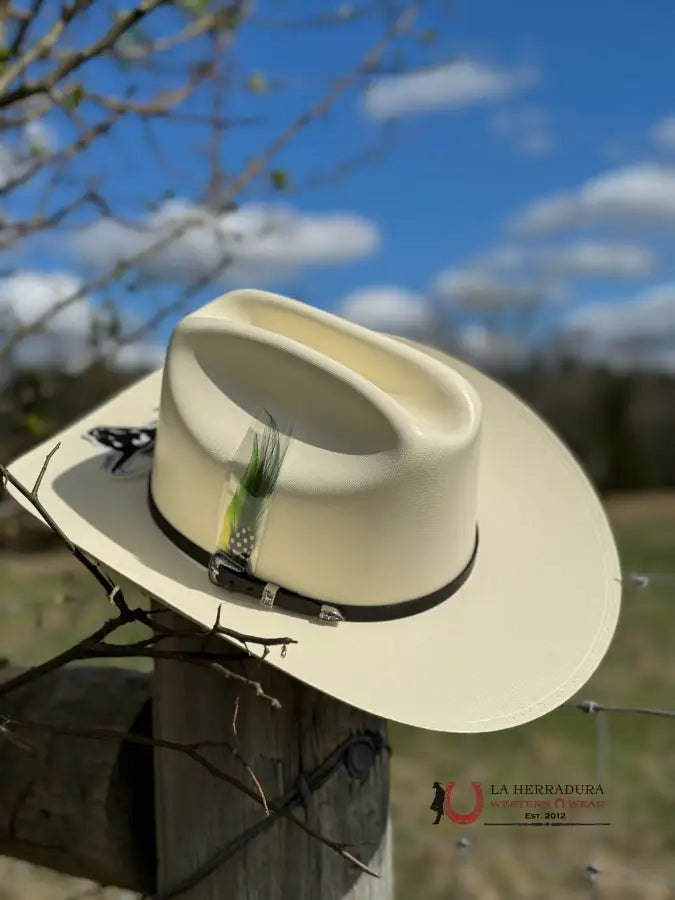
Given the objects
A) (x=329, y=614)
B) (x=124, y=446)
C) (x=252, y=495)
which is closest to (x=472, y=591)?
(x=329, y=614)

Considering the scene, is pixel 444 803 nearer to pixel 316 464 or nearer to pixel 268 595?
pixel 268 595

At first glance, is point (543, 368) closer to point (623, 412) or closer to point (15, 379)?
point (623, 412)

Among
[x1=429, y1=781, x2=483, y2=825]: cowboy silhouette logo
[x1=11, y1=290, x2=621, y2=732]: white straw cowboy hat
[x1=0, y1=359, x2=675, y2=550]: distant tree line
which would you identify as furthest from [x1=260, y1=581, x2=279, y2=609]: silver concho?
[x1=0, y1=359, x2=675, y2=550]: distant tree line

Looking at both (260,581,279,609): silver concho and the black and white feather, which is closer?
(260,581,279,609): silver concho

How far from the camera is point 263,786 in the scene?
1163 millimetres

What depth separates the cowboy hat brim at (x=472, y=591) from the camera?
3.63 feet

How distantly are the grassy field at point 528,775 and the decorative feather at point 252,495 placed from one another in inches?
21.8

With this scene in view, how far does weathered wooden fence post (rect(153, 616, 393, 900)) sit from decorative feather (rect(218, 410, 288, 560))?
14cm

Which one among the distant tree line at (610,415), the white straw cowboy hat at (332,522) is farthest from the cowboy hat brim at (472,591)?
the distant tree line at (610,415)

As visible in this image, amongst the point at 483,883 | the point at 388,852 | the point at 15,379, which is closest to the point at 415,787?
the point at 483,883

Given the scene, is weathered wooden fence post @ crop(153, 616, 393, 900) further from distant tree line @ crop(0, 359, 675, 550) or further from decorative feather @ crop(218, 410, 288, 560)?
distant tree line @ crop(0, 359, 675, 550)

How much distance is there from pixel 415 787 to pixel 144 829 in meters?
3.76

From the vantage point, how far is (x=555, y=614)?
133 cm

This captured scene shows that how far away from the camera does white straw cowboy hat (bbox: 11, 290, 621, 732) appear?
111 centimetres
